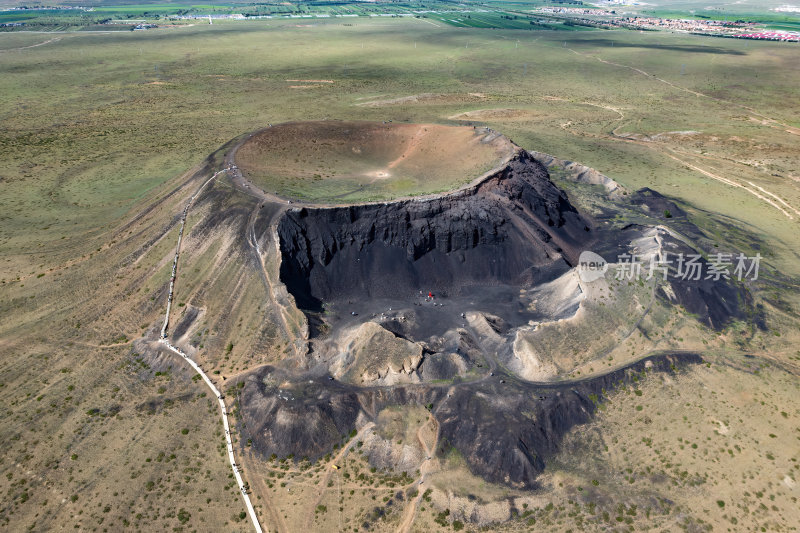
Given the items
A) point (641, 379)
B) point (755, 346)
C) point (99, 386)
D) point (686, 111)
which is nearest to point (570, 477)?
point (641, 379)

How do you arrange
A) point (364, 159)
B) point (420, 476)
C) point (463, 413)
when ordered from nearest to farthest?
point (420, 476) → point (463, 413) → point (364, 159)

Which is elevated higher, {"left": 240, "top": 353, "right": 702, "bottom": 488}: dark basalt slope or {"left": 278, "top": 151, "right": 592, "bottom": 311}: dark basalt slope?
{"left": 278, "top": 151, "right": 592, "bottom": 311}: dark basalt slope

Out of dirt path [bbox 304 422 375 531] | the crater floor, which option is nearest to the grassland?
dirt path [bbox 304 422 375 531]

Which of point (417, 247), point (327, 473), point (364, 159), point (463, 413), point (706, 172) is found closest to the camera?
point (327, 473)

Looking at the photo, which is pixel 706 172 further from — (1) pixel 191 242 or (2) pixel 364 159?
(1) pixel 191 242

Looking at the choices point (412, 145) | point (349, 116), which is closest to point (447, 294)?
point (412, 145)

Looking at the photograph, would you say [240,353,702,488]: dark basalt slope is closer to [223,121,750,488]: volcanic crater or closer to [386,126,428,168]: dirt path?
[223,121,750,488]: volcanic crater

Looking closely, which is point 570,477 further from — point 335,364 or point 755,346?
point 755,346
